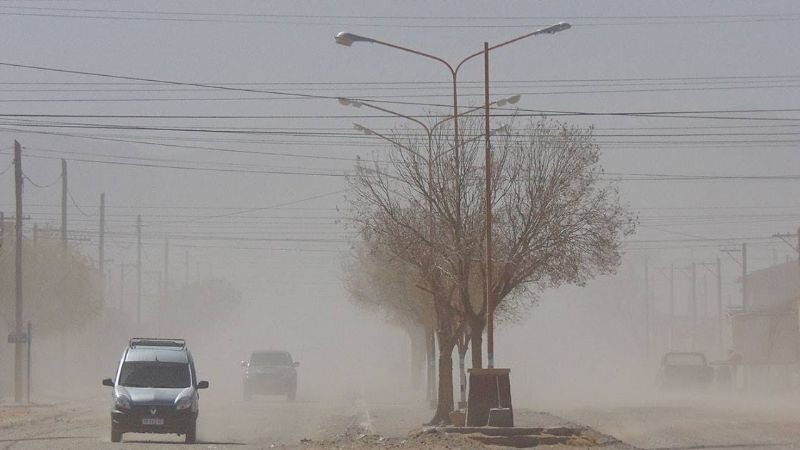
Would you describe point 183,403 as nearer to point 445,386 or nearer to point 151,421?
point 151,421

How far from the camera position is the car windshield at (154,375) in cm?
3653

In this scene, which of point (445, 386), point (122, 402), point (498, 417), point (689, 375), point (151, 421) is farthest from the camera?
point (689, 375)

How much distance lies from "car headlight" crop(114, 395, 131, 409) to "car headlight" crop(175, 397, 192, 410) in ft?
3.50

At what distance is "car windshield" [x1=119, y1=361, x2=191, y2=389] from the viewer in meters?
36.5

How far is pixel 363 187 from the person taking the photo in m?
44.9

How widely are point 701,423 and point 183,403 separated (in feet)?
48.8

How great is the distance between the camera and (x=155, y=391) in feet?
118

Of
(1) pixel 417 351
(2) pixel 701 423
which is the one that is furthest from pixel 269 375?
(2) pixel 701 423

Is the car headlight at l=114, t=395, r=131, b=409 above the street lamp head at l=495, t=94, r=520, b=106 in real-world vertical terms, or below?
below

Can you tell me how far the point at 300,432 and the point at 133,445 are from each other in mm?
7685

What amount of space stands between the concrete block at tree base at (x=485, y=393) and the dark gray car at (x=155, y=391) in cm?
670

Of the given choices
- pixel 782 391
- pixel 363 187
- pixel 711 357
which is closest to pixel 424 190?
pixel 363 187

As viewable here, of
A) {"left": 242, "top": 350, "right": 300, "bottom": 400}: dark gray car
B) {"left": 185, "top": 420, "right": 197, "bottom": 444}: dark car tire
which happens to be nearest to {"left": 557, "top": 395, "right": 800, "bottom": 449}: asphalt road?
{"left": 185, "top": 420, "right": 197, "bottom": 444}: dark car tire

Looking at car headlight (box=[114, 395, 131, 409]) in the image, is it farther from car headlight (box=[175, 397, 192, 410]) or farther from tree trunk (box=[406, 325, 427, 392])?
tree trunk (box=[406, 325, 427, 392])
